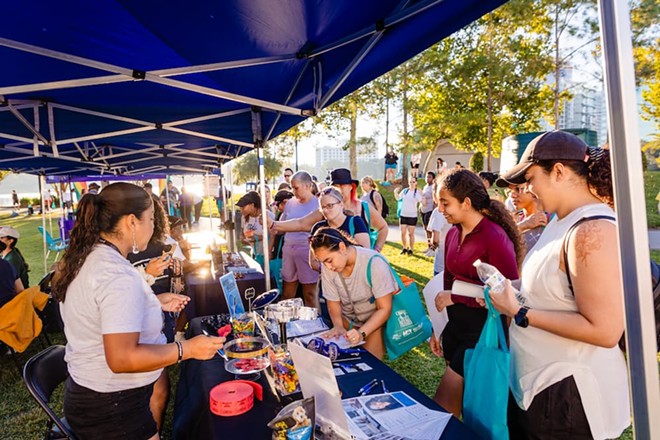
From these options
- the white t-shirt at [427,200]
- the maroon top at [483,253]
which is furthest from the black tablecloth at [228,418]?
the white t-shirt at [427,200]

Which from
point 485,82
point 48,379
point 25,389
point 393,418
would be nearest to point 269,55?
point 393,418

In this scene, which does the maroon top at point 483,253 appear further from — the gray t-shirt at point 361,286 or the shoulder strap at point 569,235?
the shoulder strap at point 569,235

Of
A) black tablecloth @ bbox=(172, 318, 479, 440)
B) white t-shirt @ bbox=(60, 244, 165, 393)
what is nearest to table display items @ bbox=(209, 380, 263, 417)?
black tablecloth @ bbox=(172, 318, 479, 440)

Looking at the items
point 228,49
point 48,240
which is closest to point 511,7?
point 228,49

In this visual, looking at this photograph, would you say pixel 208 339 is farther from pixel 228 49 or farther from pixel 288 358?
pixel 228 49

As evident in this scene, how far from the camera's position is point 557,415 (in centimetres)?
127

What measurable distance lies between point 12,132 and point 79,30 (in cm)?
292

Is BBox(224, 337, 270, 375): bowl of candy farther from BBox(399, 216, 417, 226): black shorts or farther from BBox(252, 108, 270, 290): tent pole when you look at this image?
BBox(399, 216, 417, 226): black shorts

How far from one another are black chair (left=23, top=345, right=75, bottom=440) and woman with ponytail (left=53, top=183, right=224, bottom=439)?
0.13 metres

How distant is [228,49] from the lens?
6.20 feet

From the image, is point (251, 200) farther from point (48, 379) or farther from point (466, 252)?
point (466, 252)

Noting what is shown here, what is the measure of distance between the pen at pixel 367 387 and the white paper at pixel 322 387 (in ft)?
1.07

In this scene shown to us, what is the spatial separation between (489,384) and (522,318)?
0.96 feet

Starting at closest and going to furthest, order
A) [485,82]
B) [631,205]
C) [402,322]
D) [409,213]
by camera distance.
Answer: [631,205], [402,322], [409,213], [485,82]
